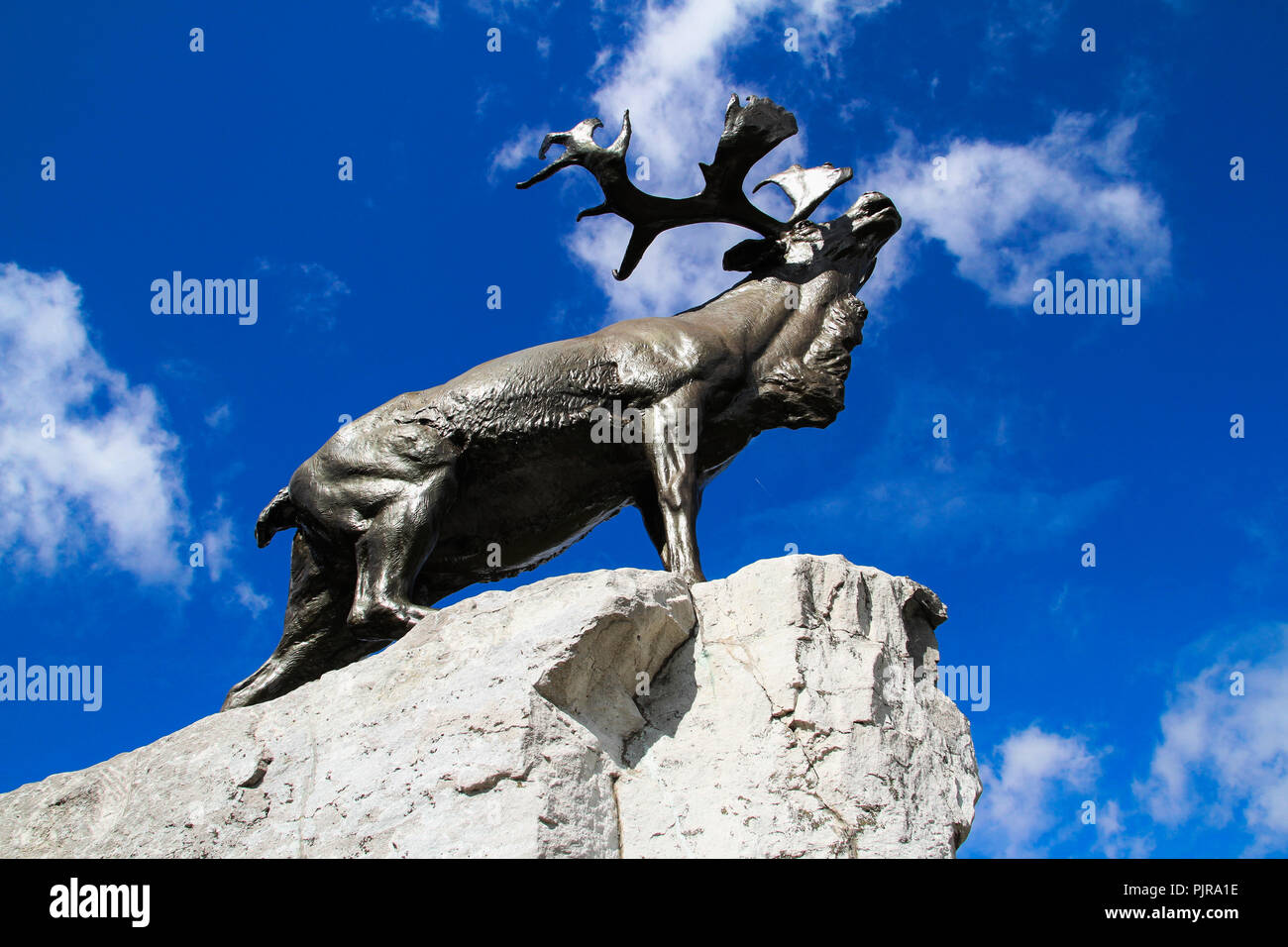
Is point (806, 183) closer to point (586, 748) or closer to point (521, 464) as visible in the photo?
point (521, 464)

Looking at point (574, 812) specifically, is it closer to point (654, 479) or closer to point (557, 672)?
point (557, 672)

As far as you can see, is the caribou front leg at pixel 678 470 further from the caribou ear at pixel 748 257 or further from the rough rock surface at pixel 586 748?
the caribou ear at pixel 748 257

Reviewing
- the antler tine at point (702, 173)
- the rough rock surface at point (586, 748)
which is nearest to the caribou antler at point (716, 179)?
the antler tine at point (702, 173)

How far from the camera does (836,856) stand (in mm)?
4715

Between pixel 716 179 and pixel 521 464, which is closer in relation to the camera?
pixel 521 464

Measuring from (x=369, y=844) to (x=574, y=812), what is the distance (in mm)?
780

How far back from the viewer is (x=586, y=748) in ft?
15.8

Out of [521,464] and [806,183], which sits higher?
[806,183]

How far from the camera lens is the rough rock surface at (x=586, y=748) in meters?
4.70

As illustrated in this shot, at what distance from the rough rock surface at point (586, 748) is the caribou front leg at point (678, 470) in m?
0.81

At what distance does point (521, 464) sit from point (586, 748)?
2281 mm

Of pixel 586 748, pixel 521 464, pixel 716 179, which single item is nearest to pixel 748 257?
pixel 716 179

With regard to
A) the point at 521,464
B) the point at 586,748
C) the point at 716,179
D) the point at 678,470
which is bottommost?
the point at 586,748

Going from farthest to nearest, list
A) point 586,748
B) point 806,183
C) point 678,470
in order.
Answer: point 806,183
point 678,470
point 586,748
